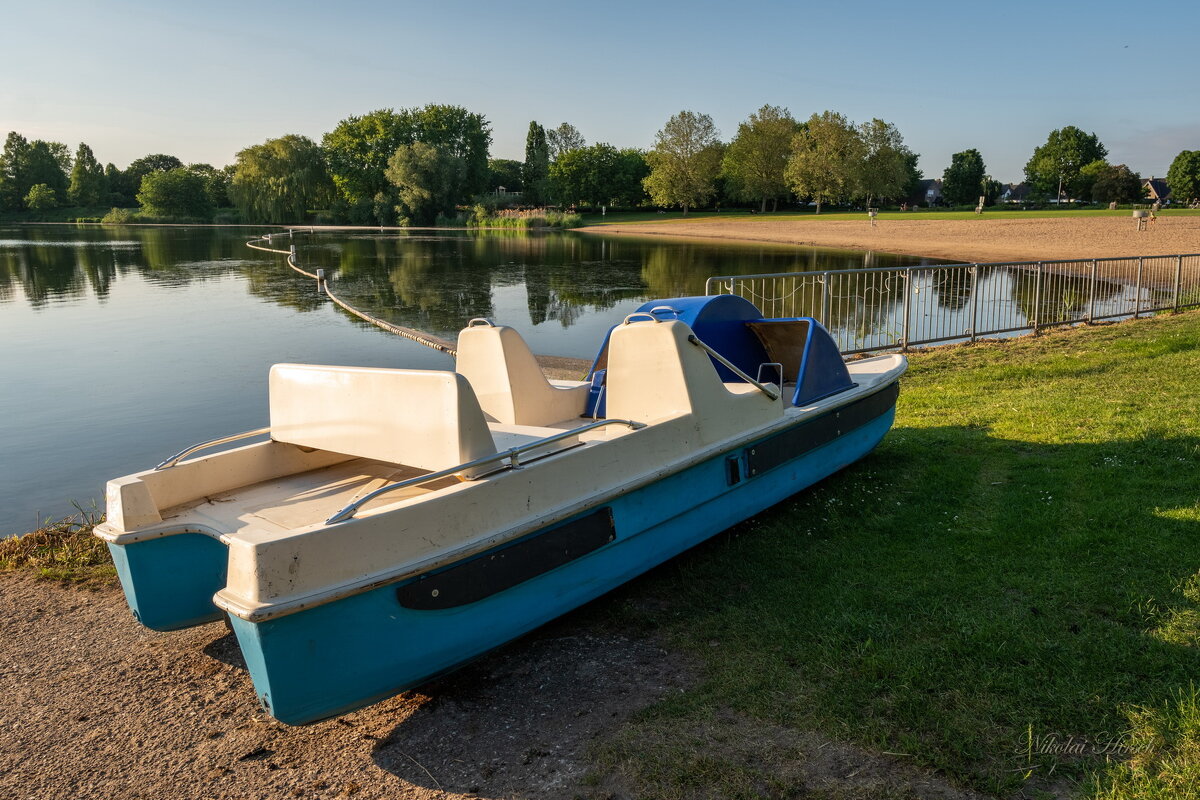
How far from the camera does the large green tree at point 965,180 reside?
103000mm

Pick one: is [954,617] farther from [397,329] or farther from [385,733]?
[397,329]

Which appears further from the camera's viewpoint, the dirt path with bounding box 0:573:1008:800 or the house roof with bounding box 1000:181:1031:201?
the house roof with bounding box 1000:181:1031:201

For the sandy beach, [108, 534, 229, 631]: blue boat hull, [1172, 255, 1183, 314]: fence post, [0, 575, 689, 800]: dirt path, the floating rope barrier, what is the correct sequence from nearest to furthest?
[0, 575, 689, 800]: dirt path
[108, 534, 229, 631]: blue boat hull
the floating rope barrier
[1172, 255, 1183, 314]: fence post
the sandy beach

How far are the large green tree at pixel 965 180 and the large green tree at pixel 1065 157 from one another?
23.2ft

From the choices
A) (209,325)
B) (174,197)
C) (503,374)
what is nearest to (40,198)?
(174,197)

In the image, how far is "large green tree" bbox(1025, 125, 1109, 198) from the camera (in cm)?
9356

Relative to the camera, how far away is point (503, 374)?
498 cm

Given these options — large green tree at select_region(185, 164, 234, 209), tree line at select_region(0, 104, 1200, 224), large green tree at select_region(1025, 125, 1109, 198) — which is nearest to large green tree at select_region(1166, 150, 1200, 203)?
tree line at select_region(0, 104, 1200, 224)

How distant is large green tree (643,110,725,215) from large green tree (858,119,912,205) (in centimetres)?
1747

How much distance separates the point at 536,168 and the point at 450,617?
110913 millimetres

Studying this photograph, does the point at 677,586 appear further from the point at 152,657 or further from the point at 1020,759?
the point at 152,657

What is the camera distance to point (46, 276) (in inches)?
1246

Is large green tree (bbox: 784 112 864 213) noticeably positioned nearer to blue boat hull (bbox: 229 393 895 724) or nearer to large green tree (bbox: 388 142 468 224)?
large green tree (bbox: 388 142 468 224)

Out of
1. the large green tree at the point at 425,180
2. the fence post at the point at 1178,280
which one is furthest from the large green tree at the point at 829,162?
the fence post at the point at 1178,280
